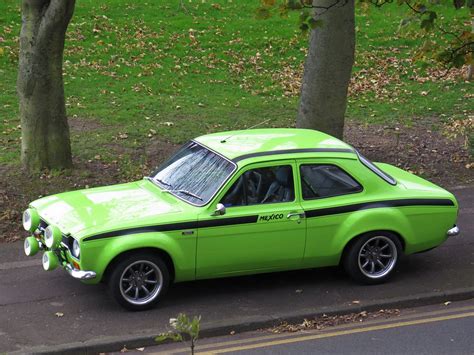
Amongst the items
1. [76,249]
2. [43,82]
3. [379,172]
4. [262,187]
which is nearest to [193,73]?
Result: [43,82]

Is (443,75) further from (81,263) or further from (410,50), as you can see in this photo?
(81,263)

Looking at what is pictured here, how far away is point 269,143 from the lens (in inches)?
344

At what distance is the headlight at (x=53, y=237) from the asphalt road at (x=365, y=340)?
1.38 meters

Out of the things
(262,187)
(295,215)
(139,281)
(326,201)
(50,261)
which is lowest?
(139,281)

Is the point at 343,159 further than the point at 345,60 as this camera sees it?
No

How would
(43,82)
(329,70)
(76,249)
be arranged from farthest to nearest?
(329,70)
(43,82)
(76,249)

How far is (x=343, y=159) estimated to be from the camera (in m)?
8.65

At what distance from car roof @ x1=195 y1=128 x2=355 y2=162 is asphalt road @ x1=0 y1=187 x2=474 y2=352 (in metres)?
1.43

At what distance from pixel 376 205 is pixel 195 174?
1.95m

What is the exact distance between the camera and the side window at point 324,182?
27.7ft

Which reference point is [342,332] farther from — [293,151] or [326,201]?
[293,151]

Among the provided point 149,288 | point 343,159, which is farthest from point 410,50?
point 149,288

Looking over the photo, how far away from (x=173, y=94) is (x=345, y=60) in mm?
5834

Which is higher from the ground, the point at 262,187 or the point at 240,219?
the point at 262,187
